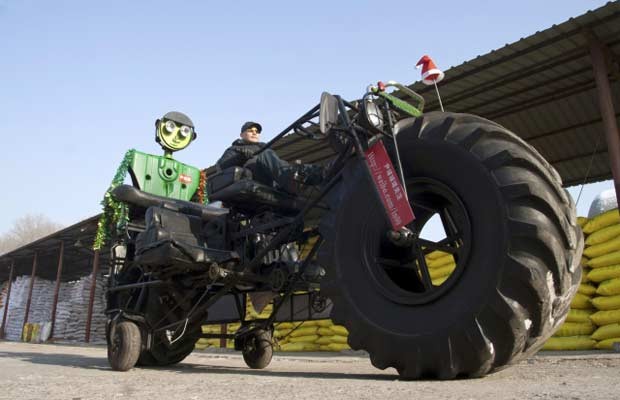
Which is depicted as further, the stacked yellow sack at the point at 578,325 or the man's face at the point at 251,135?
the stacked yellow sack at the point at 578,325

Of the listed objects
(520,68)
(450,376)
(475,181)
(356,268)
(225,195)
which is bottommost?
(450,376)

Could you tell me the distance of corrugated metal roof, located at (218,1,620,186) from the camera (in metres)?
7.01

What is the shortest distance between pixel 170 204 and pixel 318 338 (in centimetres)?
559

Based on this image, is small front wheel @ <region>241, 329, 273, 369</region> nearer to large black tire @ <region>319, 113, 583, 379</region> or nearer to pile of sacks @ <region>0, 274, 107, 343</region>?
large black tire @ <region>319, 113, 583, 379</region>

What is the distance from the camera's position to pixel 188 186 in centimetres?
668

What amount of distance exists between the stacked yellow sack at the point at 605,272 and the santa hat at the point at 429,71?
3.72 meters

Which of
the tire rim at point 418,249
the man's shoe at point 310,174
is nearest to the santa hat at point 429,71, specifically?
the man's shoe at point 310,174

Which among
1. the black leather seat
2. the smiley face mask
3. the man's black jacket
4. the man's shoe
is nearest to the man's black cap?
the man's black jacket

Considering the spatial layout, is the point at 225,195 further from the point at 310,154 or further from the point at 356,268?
the point at 310,154

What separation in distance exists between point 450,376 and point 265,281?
209 cm

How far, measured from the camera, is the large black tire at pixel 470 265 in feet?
7.68

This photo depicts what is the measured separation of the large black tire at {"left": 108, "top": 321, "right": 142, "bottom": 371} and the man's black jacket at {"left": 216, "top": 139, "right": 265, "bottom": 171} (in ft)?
5.63

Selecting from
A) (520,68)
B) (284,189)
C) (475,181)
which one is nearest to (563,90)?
(520,68)

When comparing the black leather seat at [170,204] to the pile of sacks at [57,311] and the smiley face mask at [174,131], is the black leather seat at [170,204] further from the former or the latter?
the pile of sacks at [57,311]
